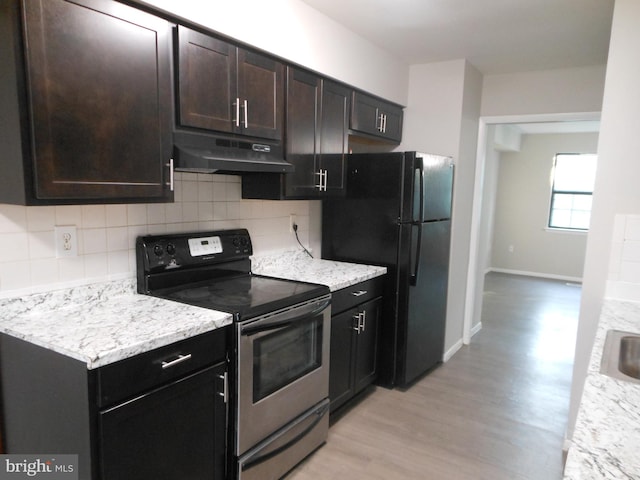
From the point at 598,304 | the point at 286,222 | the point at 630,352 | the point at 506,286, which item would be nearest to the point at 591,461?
the point at 630,352

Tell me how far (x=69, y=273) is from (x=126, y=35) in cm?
100

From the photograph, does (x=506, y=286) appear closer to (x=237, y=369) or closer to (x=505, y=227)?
(x=505, y=227)

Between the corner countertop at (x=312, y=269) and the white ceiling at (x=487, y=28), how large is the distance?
1.59 m

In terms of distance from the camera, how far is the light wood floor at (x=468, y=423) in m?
2.29

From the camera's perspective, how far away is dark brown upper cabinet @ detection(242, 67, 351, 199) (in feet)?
8.13

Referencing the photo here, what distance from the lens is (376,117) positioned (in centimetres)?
334

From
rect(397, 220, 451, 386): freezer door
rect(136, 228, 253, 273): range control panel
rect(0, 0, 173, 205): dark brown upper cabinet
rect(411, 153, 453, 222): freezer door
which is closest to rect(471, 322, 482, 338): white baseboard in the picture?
rect(397, 220, 451, 386): freezer door

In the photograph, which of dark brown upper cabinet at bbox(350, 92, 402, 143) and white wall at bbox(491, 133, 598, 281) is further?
white wall at bbox(491, 133, 598, 281)

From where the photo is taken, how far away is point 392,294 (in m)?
3.06

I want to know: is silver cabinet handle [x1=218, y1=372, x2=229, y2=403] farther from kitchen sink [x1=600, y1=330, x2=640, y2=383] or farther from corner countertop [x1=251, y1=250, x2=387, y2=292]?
kitchen sink [x1=600, y1=330, x2=640, y2=383]

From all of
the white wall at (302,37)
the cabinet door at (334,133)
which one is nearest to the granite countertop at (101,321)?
the white wall at (302,37)

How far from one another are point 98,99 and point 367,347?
2.19 metres

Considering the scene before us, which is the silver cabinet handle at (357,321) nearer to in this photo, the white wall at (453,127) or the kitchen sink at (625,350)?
the white wall at (453,127)

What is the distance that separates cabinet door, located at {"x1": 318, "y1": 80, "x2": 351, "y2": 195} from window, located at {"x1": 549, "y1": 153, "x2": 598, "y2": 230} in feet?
18.7
